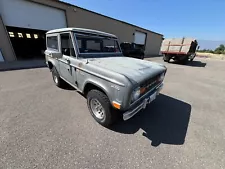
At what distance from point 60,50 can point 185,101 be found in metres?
4.42

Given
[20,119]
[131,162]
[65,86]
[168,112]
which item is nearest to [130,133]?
[131,162]

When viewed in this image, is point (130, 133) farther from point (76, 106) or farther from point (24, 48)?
point (24, 48)

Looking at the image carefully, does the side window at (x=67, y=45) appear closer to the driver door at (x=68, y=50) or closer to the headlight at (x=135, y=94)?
the driver door at (x=68, y=50)

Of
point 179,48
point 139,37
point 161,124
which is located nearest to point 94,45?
point 161,124

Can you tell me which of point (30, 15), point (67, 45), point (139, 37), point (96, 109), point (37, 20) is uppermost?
point (30, 15)

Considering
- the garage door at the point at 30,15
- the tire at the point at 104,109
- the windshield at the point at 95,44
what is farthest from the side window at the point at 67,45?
the garage door at the point at 30,15

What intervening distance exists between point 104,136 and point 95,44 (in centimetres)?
244

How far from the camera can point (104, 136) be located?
226 cm

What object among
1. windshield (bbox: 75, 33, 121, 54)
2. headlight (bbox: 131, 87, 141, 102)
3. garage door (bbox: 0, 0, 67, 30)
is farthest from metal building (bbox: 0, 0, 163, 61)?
headlight (bbox: 131, 87, 141, 102)

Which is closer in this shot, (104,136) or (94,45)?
(104,136)

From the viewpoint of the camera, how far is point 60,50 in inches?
127

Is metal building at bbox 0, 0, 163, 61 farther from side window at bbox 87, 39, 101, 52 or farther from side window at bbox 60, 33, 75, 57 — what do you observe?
side window at bbox 87, 39, 101, 52

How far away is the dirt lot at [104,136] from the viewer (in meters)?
1.78

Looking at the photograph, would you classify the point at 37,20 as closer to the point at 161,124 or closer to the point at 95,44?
the point at 95,44
